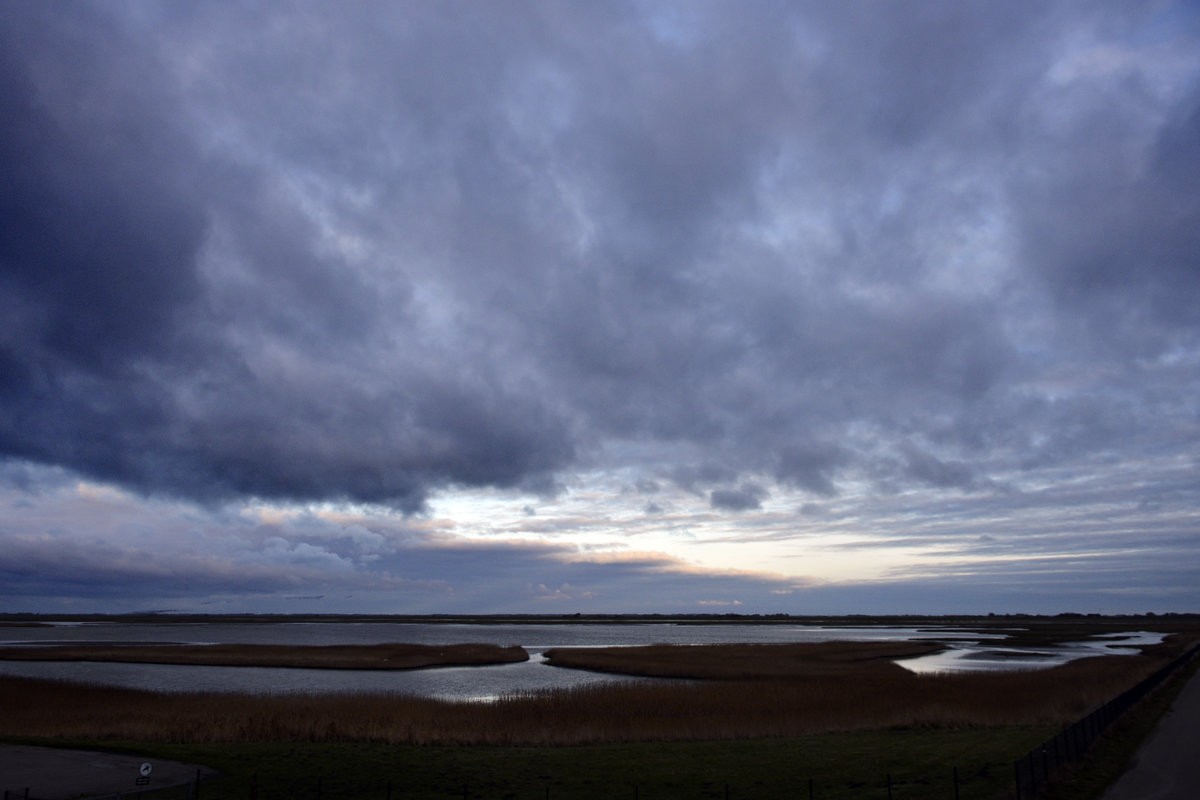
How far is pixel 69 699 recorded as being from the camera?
41562mm

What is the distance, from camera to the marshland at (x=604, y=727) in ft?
77.5

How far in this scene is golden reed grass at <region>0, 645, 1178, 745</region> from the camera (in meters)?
31.0

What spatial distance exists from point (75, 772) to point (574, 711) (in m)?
21.5

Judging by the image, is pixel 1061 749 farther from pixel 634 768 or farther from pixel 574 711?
pixel 574 711

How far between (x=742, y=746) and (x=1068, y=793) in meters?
12.4

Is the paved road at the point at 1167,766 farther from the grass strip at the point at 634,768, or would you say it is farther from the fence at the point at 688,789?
the grass strip at the point at 634,768

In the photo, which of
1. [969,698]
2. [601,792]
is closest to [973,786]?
[601,792]

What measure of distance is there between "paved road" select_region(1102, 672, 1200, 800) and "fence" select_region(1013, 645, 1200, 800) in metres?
1.23

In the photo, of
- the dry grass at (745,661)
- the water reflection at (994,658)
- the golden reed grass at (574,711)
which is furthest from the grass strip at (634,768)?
the water reflection at (994,658)

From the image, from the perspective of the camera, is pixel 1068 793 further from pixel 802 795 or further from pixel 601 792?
pixel 601 792

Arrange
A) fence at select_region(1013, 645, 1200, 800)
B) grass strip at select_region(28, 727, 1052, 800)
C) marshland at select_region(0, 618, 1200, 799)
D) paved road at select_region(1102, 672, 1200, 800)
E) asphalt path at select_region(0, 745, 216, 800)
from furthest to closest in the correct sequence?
marshland at select_region(0, 618, 1200, 799) → grass strip at select_region(28, 727, 1052, 800) → asphalt path at select_region(0, 745, 216, 800) → paved road at select_region(1102, 672, 1200, 800) → fence at select_region(1013, 645, 1200, 800)

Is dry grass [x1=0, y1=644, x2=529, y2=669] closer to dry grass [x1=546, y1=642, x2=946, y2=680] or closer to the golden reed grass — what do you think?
dry grass [x1=546, y1=642, x2=946, y2=680]

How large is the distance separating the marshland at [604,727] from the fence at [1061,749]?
3.65ft

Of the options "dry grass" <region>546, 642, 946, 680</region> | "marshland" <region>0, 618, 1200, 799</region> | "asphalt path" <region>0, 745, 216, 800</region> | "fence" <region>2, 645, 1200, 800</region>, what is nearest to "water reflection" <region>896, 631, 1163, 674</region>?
"dry grass" <region>546, 642, 946, 680</region>
